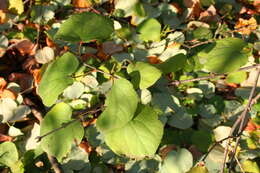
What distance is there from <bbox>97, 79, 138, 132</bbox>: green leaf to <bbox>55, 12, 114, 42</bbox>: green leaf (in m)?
0.17

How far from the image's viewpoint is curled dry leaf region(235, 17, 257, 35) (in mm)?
1287

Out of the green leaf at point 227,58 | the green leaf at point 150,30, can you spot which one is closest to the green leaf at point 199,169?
the green leaf at point 227,58

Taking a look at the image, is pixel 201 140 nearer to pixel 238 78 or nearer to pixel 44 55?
pixel 238 78

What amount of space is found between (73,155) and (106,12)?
64cm

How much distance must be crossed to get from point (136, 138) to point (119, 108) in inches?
3.4

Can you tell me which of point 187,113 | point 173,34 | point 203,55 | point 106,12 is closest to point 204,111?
point 187,113

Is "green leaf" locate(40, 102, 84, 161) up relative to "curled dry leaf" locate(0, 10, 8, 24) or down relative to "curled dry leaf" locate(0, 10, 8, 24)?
down

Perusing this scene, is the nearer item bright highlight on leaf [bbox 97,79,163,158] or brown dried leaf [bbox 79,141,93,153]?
bright highlight on leaf [bbox 97,79,163,158]

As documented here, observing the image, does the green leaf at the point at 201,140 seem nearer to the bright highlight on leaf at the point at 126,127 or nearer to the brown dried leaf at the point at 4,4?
the bright highlight on leaf at the point at 126,127

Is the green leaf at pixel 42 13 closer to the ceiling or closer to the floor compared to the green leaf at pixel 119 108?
closer to the ceiling

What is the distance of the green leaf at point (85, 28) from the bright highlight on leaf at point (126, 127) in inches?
6.6

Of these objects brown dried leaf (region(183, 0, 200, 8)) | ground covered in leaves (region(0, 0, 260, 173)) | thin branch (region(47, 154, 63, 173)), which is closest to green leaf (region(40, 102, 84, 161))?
ground covered in leaves (region(0, 0, 260, 173))

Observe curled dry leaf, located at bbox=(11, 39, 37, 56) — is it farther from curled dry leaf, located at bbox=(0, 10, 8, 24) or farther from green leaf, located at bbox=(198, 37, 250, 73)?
green leaf, located at bbox=(198, 37, 250, 73)

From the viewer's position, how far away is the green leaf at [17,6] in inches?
45.9
